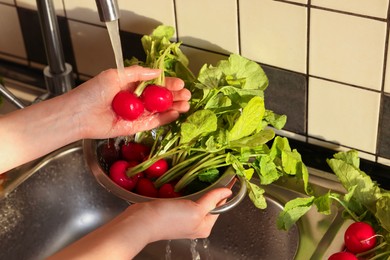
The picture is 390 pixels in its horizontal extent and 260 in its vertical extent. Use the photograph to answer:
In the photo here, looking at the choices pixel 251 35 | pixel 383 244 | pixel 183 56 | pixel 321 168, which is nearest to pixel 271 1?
pixel 251 35

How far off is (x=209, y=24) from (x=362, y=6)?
26 centimetres

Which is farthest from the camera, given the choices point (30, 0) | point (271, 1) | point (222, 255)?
point (30, 0)

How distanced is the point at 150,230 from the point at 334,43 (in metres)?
0.37

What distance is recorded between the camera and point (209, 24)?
3.79 ft

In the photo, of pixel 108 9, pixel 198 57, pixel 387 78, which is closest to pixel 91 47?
pixel 198 57

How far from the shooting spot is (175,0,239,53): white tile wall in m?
1.13

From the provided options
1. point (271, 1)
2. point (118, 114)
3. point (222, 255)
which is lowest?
point (222, 255)

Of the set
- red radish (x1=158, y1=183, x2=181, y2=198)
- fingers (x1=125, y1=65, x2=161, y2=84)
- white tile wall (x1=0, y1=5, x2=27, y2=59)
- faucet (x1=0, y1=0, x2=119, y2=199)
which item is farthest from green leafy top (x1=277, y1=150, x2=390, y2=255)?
white tile wall (x1=0, y1=5, x2=27, y2=59)

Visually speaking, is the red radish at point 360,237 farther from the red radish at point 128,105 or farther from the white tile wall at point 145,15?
the white tile wall at point 145,15

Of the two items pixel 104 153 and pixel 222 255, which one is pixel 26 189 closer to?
pixel 104 153

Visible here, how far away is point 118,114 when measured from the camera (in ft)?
3.59

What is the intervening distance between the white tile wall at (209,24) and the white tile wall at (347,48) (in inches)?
5.2

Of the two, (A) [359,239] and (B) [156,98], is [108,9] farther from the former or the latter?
(A) [359,239]

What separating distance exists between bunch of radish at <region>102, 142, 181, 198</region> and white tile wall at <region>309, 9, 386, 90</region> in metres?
0.28
